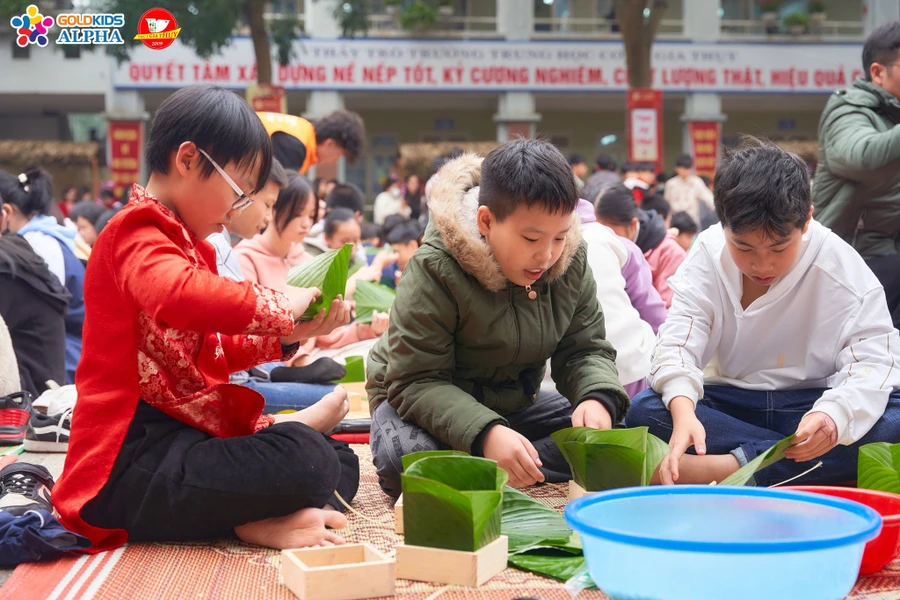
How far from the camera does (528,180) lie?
1774mm

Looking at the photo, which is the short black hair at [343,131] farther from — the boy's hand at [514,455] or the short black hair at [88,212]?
the short black hair at [88,212]

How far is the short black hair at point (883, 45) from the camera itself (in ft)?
8.99

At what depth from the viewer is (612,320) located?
2535mm

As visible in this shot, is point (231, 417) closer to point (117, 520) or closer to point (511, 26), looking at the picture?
point (117, 520)

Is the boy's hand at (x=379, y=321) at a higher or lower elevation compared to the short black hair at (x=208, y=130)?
lower

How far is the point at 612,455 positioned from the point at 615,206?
1.71m

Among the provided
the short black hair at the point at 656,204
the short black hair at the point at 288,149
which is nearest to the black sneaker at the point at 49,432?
the short black hair at the point at 288,149

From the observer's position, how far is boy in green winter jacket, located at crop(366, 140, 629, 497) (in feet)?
5.93

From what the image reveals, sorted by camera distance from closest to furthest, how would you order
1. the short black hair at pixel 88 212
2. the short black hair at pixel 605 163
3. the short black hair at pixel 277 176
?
the short black hair at pixel 277 176, the short black hair at pixel 88 212, the short black hair at pixel 605 163

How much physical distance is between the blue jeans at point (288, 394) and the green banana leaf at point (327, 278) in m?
1.03

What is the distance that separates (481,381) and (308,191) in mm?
1337

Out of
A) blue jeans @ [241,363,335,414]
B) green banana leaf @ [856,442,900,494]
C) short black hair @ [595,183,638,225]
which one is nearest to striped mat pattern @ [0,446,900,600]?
green banana leaf @ [856,442,900,494]

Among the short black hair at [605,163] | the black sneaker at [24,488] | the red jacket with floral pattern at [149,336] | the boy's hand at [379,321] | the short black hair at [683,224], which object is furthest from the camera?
the short black hair at [605,163]

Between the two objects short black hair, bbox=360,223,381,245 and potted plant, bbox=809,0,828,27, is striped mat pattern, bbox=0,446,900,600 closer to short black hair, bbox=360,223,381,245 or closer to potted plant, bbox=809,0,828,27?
short black hair, bbox=360,223,381,245
